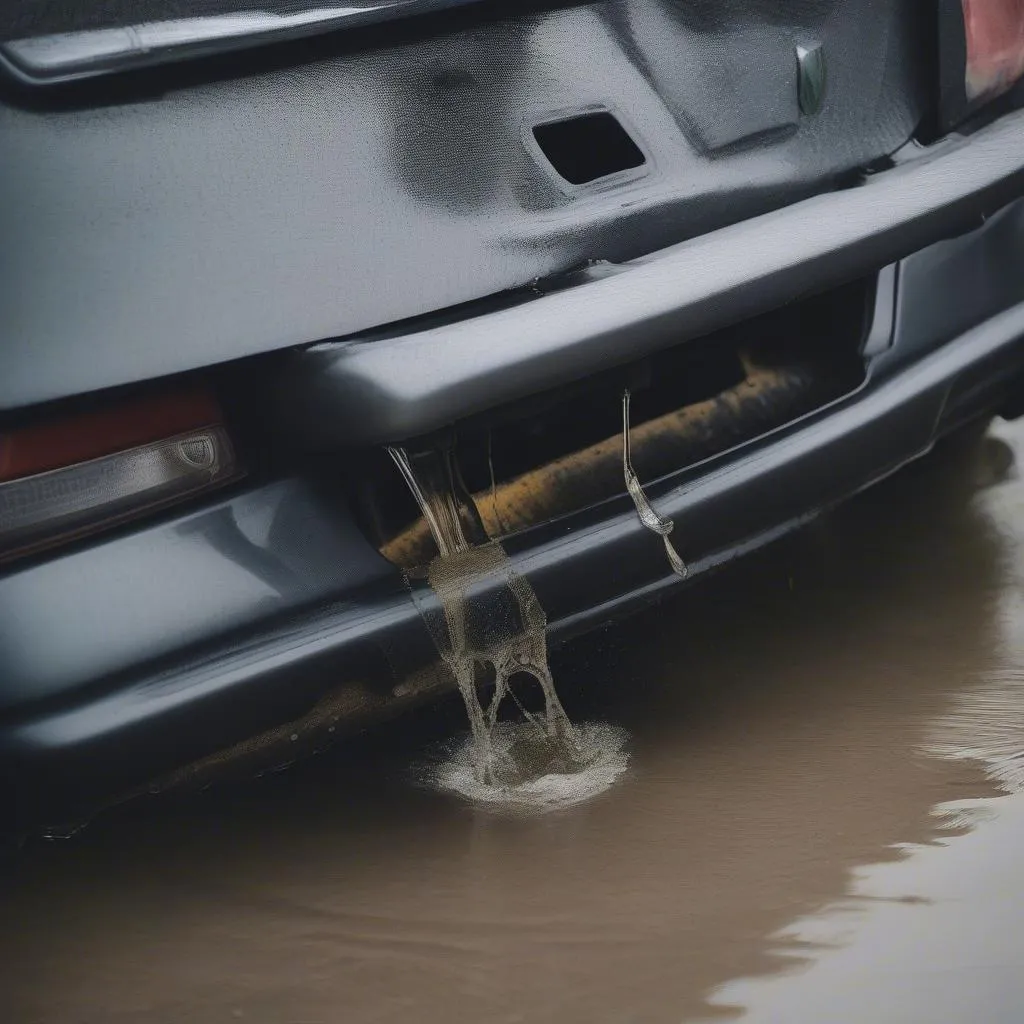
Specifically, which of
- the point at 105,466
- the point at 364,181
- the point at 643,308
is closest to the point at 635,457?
the point at 643,308

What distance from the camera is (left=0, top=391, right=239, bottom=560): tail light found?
5.17 feet

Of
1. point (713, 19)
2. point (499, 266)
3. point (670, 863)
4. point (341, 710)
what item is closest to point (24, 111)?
point (499, 266)

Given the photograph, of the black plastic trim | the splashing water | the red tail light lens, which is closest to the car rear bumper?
the splashing water

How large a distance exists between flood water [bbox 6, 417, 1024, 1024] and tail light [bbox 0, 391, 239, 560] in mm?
408

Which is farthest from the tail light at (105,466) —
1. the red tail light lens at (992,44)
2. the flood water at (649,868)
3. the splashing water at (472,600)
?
the red tail light lens at (992,44)

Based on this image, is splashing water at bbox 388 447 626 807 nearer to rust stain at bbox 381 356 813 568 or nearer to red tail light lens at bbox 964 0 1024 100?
rust stain at bbox 381 356 813 568

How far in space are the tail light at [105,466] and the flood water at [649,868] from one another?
41 centimetres

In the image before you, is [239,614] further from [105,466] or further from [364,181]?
[364,181]

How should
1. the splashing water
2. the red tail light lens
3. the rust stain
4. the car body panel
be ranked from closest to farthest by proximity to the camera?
the car body panel, the splashing water, the rust stain, the red tail light lens

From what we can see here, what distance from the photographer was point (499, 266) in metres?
1.77

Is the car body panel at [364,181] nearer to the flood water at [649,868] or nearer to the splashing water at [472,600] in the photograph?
the splashing water at [472,600]

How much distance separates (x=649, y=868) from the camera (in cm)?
185

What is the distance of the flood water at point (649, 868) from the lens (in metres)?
1.62

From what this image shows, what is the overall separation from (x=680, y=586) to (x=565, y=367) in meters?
0.44
